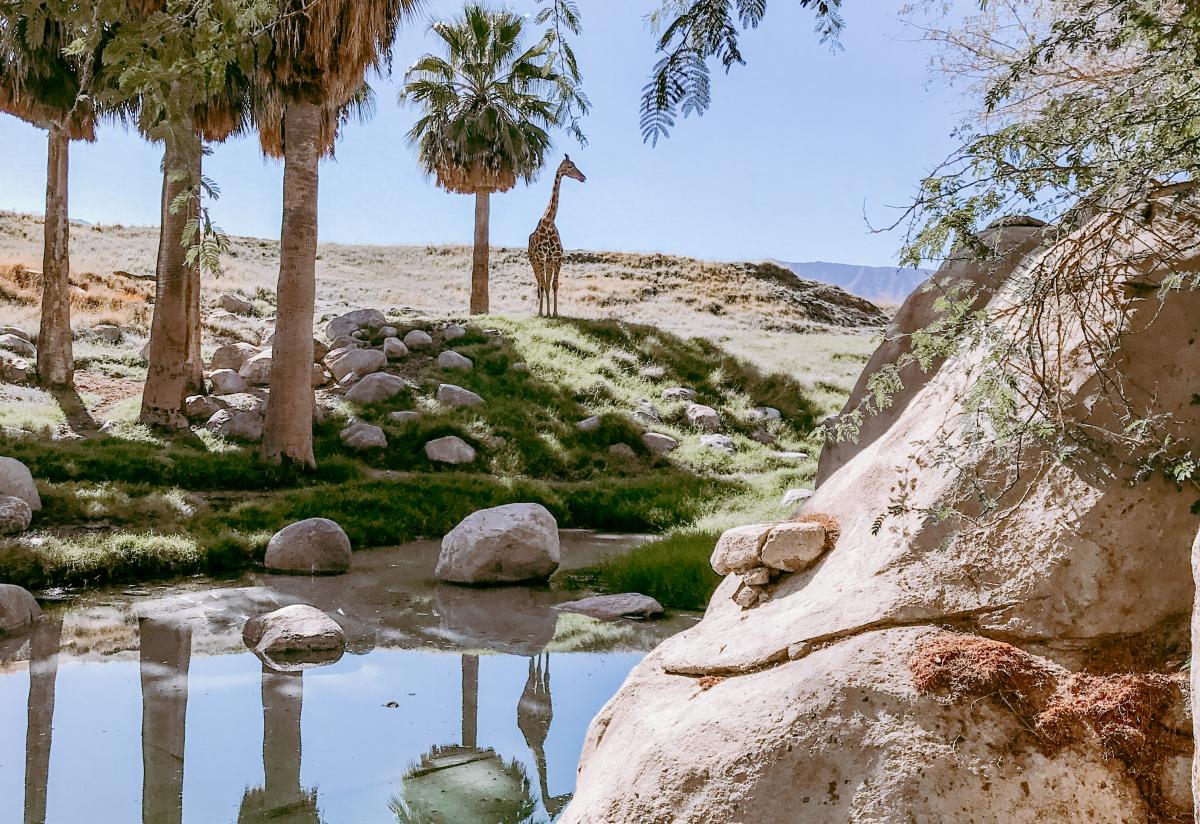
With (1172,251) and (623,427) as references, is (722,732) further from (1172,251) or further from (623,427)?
(623,427)

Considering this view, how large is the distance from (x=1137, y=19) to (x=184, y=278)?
15.6m

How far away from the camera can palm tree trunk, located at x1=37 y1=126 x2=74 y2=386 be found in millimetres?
17109

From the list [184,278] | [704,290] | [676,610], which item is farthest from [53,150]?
[704,290]

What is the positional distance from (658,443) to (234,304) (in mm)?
13633

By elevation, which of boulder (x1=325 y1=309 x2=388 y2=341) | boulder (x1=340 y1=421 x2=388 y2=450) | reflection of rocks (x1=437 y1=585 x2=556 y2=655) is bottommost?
reflection of rocks (x1=437 y1=585 x2=556 y2=655)

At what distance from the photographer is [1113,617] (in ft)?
11.8

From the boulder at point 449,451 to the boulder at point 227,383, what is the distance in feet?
14.4

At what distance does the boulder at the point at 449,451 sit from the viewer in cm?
1630

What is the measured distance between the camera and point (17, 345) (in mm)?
18938

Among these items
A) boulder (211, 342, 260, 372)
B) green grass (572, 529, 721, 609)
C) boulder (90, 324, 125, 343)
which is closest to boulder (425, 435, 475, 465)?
green grass (572, 529, 721, 609)

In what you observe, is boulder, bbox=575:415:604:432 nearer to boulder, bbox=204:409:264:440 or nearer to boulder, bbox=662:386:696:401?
boulder, bbox=662:386:696:401

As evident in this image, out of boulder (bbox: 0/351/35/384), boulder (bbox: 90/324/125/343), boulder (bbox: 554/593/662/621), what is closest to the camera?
boulder (bbox: 554/593/662/621)

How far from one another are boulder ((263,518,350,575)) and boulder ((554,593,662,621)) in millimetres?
2910

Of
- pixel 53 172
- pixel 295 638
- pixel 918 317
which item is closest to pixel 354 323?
pixel 53 172
